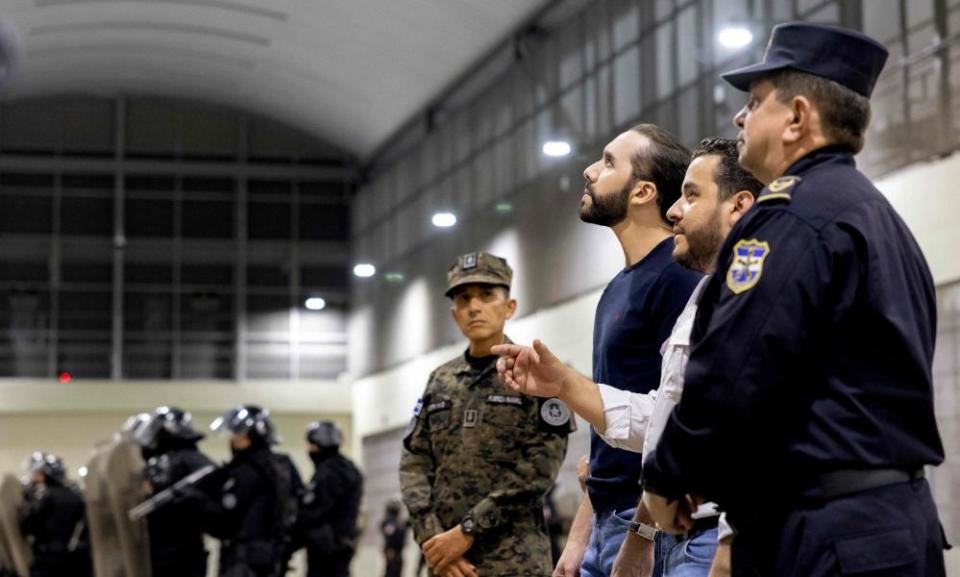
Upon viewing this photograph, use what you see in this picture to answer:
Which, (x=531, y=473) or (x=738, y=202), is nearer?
(x=738, y=202)

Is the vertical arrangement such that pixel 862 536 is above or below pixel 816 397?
below

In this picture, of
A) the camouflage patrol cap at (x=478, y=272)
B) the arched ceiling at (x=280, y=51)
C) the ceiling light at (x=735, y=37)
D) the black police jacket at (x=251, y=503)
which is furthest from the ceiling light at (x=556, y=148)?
the camouflage patrol cap at (x=478, y=272)

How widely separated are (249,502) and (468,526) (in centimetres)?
750

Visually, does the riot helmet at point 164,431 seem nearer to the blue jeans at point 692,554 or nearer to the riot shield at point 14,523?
the riot shield at point 14,523

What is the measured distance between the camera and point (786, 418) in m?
3.28

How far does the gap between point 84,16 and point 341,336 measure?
11380 millimetres

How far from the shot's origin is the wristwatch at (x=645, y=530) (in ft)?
15.4

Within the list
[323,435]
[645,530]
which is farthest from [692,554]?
[323,435]

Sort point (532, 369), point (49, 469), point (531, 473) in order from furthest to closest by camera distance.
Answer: point (49, 469)
point (531, 473)
point (532, 369)

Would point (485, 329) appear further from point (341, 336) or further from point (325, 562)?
point (341, 336)

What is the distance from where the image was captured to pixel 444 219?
107ft

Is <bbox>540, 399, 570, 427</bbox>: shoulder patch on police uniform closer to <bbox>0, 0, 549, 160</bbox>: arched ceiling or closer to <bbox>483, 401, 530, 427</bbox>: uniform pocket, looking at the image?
<bbox>483, 401, 530, 427</bbox>: uniform pocket

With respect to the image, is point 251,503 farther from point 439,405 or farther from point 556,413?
point 556,413

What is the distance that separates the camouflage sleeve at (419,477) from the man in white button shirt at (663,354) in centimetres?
228
